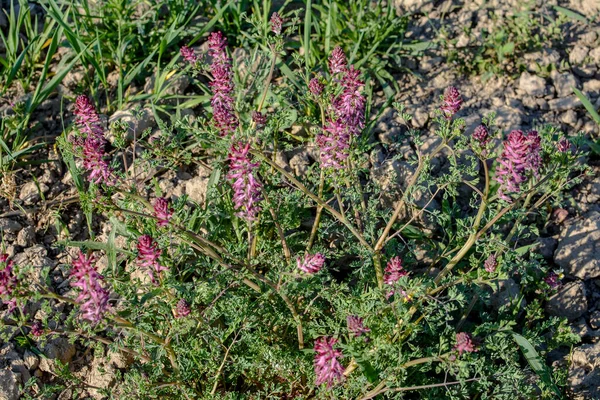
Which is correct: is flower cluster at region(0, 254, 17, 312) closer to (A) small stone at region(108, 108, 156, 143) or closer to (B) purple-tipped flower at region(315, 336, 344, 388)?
(B) purple-tipped flower at region(315, 336, 344, 388)

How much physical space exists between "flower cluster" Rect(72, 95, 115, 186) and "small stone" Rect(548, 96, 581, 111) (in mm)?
4145

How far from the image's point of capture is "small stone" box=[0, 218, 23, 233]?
17.7 feet

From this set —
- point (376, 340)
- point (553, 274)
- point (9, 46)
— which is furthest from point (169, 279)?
point (9, 46)

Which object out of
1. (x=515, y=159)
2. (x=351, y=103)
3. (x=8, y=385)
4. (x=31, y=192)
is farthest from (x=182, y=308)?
(x=31, y=192)

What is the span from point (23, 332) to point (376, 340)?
2.51m

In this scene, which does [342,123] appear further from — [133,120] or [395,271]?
[133,120]

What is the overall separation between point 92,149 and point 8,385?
2.01 metres

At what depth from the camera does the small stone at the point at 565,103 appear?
632cm

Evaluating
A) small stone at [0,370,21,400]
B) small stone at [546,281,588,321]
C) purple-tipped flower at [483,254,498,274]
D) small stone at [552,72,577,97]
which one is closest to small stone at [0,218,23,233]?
small stone at [0,370,21,400]

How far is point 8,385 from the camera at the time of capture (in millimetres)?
4758

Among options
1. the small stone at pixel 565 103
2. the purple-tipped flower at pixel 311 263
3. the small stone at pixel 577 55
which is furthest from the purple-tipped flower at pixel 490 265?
the small stone at pixel 577 55

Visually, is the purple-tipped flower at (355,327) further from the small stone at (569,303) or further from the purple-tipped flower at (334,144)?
the small stone at (569,303)

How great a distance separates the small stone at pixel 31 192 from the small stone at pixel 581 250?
4.17m

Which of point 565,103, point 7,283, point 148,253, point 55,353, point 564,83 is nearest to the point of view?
point 7,283
